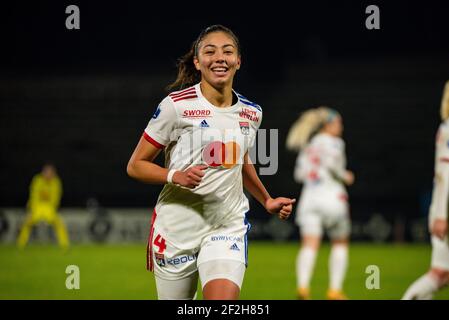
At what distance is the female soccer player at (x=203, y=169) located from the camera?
421cm

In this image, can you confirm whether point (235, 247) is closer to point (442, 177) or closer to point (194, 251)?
point (194, 251)

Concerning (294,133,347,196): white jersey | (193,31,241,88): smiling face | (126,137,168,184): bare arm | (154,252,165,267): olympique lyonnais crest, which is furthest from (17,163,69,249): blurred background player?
→ (193,31,241,88): smiling face

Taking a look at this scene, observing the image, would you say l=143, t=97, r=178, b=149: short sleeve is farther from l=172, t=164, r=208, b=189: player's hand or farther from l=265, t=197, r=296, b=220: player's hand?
l=265, t=197, r=296, b=220: player's hand

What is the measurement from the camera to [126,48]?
25.8 m

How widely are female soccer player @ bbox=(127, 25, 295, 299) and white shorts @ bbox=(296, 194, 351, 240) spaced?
4.81 meters

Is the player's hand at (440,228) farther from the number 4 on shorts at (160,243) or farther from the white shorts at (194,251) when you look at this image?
the number 4 on shorts at (160,243)

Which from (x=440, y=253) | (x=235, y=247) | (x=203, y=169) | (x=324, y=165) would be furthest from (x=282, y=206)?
(x=324, y=165)

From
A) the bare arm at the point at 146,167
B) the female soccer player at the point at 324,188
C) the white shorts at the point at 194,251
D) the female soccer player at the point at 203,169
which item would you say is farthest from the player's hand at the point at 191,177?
the female soccer player at the point at 324,188

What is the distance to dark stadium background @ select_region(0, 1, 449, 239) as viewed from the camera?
21109 mm

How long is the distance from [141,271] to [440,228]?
7.09 m

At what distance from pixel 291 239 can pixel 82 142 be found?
7214 mm

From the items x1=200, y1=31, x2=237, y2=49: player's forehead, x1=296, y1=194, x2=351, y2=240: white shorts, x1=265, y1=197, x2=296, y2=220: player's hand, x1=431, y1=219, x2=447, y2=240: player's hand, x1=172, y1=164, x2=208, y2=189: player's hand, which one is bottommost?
x1=296, y1=194, x2=351, y2=240: white shorts

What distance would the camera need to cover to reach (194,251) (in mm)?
4234
